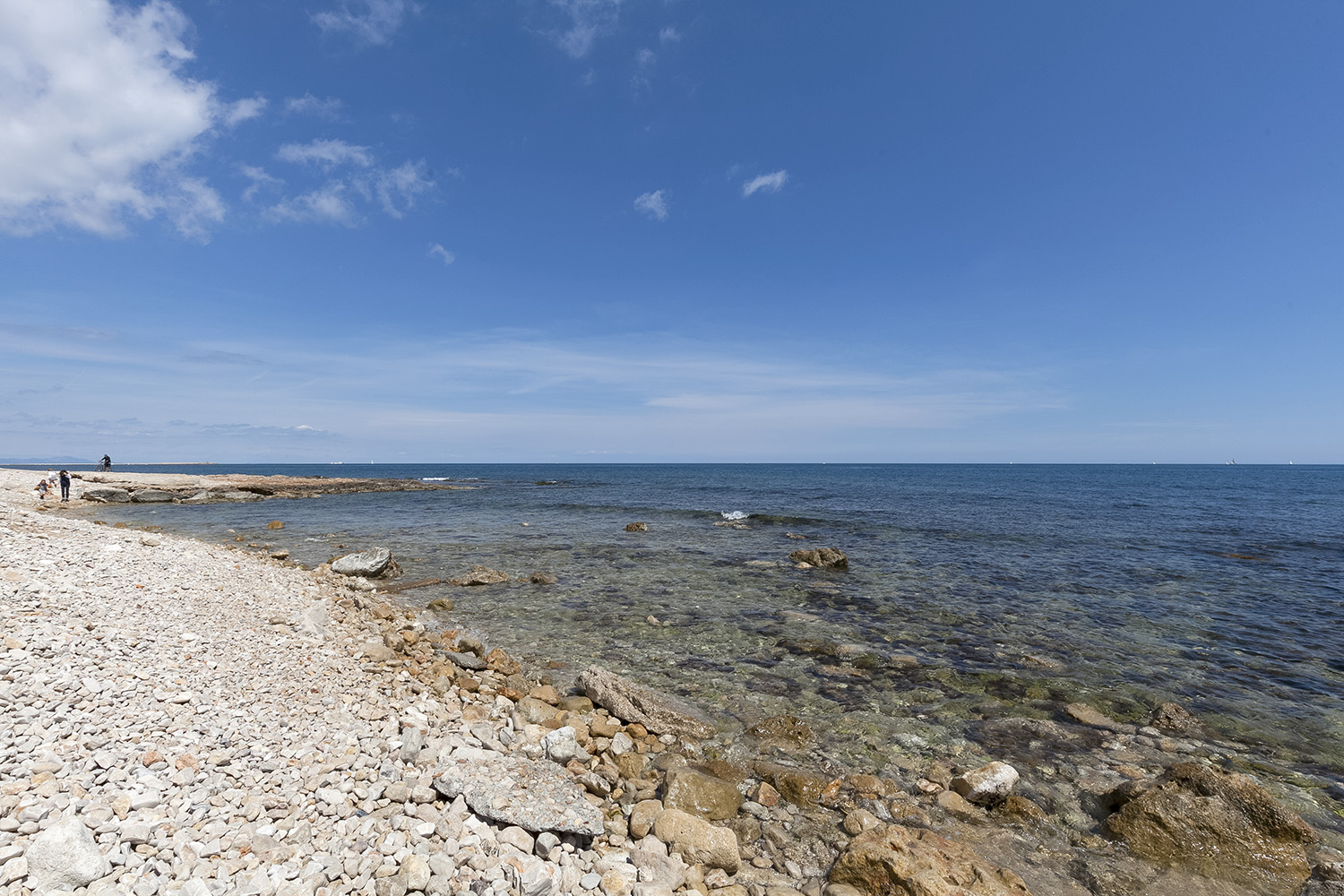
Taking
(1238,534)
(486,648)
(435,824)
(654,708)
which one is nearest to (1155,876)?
(654,708)

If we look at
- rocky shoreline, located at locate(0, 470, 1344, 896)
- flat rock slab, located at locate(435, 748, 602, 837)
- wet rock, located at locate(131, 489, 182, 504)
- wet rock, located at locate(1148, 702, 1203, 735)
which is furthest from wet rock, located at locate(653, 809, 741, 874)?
wet rock, located at locate(131, 489, 182, 504)

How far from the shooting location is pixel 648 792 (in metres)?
6.82

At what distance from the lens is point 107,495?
42.7 m

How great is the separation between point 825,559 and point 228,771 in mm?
19039

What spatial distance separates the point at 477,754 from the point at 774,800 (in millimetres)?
3630

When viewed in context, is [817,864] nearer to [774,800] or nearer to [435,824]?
[774,800]

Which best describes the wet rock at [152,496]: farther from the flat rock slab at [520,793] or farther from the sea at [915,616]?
the flat rock slab at [520,793]

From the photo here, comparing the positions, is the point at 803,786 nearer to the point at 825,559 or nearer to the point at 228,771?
the point at 228,771

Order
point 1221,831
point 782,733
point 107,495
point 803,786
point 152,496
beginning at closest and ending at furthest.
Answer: point 1221,831
point 803,786
point 782,733
point 107,495
point 152,496

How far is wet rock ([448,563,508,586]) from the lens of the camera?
1781 centimetres

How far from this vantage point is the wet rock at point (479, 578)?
17.8m

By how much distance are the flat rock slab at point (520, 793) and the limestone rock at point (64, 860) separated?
251 centimetres

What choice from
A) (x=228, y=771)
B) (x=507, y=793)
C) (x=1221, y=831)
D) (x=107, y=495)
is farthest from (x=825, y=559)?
(x=107, y=495)

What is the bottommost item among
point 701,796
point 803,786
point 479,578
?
point 803,786
